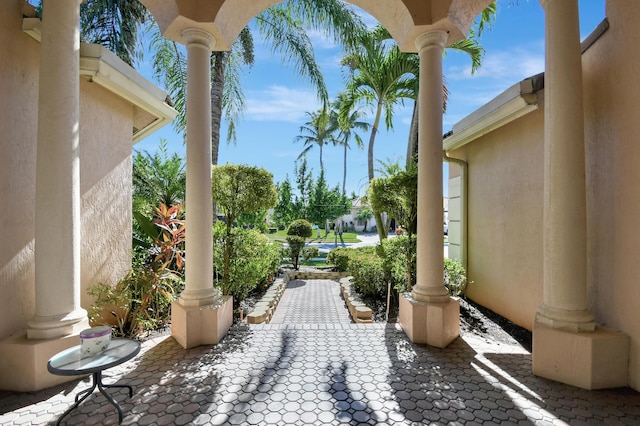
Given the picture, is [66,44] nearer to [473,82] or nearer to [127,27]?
[127,27]

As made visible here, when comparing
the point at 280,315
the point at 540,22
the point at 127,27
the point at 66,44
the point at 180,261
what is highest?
the point at 127,27

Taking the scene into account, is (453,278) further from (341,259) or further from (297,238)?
(297,238)

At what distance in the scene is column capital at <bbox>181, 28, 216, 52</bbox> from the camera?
13.4ft

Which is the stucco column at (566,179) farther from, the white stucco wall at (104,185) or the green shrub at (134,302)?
the white stucco wall at (104,185)

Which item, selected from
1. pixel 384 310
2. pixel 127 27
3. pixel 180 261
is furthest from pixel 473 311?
pixel 127 27

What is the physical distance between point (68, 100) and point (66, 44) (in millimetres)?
638

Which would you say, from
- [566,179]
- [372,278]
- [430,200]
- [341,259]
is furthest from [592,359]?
[341,259]

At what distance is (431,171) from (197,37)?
383cm

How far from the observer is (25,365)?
9.61ft

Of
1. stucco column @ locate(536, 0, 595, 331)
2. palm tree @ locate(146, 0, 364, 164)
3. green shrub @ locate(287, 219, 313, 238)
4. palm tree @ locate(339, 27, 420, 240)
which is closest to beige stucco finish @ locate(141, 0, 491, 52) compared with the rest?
stucco column @ locate(536, 0, 595, 331)

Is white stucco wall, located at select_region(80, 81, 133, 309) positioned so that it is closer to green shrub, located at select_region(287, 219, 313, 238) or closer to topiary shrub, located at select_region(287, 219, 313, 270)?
topiary shrub, located at select_region(287, 219, 313, 270)

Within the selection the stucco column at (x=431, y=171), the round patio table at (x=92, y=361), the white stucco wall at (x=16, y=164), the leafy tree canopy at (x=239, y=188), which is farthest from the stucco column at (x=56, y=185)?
the stucco column at (x=431, y=171)

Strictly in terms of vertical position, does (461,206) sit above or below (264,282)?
above

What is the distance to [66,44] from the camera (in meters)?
3.25
